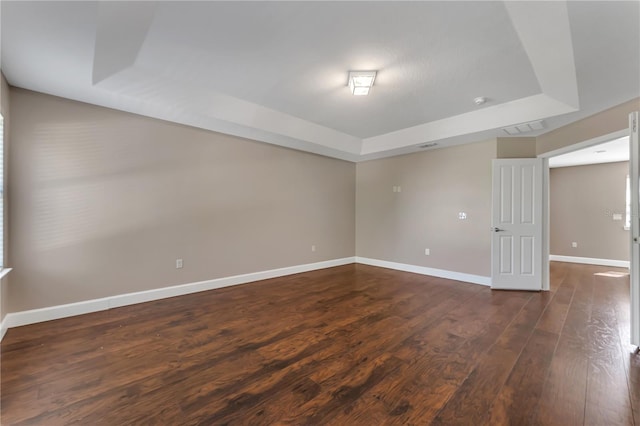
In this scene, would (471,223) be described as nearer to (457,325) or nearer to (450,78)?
(457,325)

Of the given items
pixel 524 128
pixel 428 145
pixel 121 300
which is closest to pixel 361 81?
pixel 428 145

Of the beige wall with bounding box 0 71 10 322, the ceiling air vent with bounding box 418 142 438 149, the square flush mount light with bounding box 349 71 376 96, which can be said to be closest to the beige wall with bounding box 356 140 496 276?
the ceiling air vent with bounding box 418 142 438 149

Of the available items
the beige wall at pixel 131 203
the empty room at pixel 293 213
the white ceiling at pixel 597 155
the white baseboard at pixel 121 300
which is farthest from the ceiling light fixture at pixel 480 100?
the white baseboard at pixel 121 300

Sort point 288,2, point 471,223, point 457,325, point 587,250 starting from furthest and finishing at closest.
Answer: point 587,250 < point 471,223 < point 457,325 < point 288,2

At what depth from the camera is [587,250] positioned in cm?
653

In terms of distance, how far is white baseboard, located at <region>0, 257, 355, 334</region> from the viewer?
2.81 m

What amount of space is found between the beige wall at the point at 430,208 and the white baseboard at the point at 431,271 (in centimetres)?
8

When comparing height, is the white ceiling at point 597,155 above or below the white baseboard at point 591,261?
above

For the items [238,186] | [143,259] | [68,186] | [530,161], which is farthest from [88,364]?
[530,161]

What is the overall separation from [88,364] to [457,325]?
343cm

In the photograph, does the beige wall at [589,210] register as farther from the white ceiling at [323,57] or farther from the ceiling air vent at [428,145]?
the ceiling air vent at [428,145]

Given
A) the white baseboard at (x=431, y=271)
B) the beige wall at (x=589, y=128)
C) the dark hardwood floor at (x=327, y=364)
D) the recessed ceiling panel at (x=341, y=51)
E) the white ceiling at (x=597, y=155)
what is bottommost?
the dark hardwood floor at (x=327, y=364)

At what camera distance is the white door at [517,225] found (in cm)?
422

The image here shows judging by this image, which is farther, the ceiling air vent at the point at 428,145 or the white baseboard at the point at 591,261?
the white baseboard at the point at 591,261
